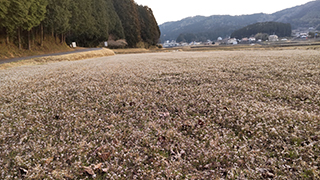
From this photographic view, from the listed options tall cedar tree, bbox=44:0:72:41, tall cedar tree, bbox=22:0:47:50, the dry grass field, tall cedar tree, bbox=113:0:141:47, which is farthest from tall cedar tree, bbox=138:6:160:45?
the dry grass field

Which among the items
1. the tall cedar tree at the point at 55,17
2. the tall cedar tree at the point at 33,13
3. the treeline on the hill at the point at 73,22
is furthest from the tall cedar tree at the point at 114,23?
the tall cedar tree at the point at 33,13

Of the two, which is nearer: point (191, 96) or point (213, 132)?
point (213, 132)

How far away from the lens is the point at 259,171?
2.89 m

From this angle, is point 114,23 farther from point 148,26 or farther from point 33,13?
point 33,13

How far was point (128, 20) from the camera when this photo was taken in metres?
81.8

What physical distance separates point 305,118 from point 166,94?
4.36m

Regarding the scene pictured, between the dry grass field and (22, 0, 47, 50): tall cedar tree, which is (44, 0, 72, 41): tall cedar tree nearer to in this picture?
(22, 0, 47, 50): tall cedar tree

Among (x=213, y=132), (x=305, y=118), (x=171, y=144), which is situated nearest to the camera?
(x=171, y=144)

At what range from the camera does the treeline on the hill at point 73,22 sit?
89.6 ft

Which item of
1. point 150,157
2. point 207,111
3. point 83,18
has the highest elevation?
point 83,18

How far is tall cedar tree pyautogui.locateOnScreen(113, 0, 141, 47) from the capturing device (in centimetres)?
8144

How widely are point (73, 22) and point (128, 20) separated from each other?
37568 millimetres

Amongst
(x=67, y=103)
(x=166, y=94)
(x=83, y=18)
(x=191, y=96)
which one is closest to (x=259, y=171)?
(x=191, y=96)

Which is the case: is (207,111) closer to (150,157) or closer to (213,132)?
(213,132)
